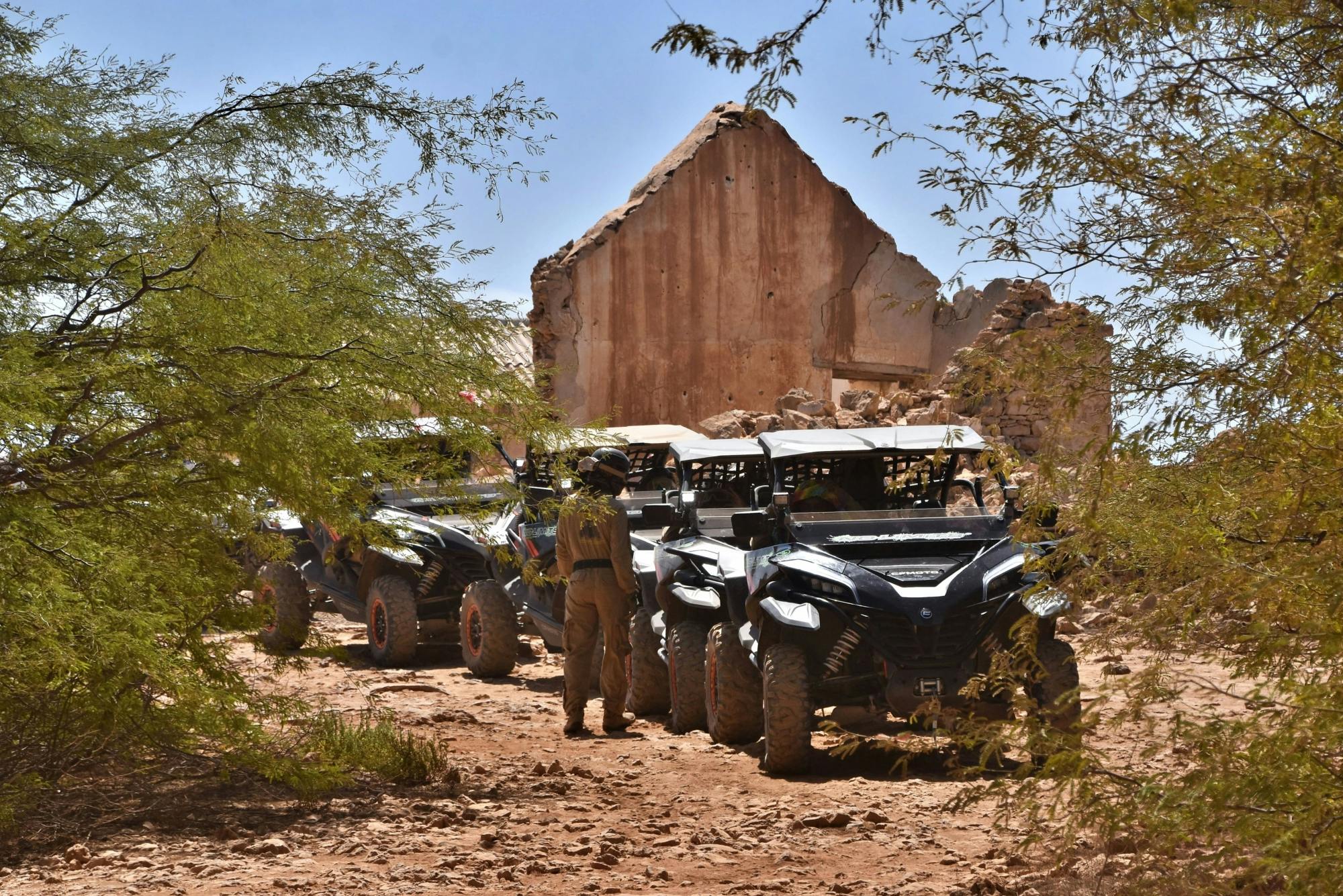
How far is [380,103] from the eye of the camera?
826 cm

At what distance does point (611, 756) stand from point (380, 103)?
4012 millimetres

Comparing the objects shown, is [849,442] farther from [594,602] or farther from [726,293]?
[726,293]

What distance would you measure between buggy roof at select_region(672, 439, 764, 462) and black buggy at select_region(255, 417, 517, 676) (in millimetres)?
1330

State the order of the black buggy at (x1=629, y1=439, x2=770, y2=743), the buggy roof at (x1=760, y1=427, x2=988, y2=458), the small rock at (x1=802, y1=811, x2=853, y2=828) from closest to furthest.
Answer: the small rock at (x1=802, y1=811, x2=853, y2=828) → the black buggy at (x1=629, y1=439, x2=770, y2=743) → the buggy roof at (x1=760, y1=427, x2=988, y2=458)

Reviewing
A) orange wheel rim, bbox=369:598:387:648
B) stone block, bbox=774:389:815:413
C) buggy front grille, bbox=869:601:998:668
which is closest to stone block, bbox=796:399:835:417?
stone block, bbox=774:389:815:413

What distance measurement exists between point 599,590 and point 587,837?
9.69ft

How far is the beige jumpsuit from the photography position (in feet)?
30.7

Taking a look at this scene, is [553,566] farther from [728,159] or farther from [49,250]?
[728,159]

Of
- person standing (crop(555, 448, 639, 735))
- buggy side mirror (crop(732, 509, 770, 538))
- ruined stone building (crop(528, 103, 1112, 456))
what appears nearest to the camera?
buggy side mirror (crop(732, 509, 770, 538))

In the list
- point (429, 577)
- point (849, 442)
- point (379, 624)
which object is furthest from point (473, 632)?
point (849, 442)

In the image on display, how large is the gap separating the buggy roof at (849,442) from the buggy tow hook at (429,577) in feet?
14.4

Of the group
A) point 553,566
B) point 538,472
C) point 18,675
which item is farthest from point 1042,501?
point 538,472

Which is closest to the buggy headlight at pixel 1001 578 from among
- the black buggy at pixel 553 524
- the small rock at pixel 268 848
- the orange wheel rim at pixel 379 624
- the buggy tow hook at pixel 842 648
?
the buggy tow hook at pixel 842 648

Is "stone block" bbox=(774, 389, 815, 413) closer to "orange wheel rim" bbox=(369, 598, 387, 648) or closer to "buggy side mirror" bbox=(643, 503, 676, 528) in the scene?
"orange wheel rim" bbox=(369, 598, 387, 648)
